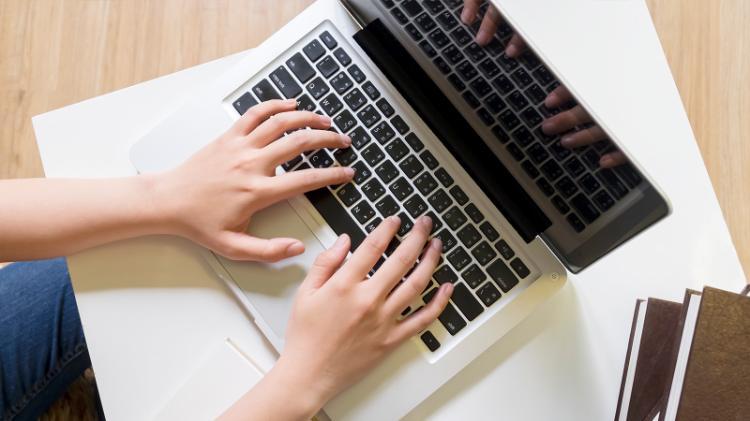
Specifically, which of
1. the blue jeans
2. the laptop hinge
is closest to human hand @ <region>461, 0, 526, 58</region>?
the laptop hinge

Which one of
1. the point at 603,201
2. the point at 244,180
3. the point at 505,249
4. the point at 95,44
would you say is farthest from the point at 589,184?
the point at 95,44

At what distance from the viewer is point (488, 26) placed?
540mm

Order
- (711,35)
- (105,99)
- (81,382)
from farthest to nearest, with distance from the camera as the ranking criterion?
(81,382) → (711,35) → (105,99)

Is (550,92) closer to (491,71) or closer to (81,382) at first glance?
(491,71)

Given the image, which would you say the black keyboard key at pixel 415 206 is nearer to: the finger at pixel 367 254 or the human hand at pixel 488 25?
the finger at pixel 367 254

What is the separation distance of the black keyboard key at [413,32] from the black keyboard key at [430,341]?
0.29 meters

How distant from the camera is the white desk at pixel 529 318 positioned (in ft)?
2.13

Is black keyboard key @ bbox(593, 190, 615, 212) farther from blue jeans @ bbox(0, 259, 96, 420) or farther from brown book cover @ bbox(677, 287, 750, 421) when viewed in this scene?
blue jeans @ bbox(0, 259, 96, 420)

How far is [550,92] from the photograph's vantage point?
520 millimetres

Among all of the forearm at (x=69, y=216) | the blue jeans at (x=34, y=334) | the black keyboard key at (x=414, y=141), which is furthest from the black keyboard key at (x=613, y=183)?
the blue jeans at (x=34, y=334)

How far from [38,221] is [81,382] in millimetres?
461

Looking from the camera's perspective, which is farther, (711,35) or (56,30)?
(56,30)

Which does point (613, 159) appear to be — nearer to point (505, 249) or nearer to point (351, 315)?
point (505, 249)

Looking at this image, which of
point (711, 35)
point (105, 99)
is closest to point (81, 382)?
point (105, 99)
